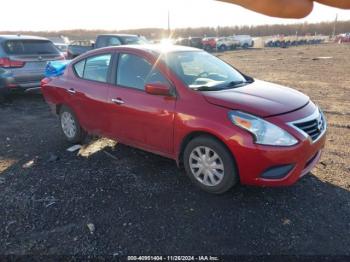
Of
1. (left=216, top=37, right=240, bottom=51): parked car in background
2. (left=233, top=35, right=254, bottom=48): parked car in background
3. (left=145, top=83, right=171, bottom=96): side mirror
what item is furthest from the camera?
Answer: (left=233, top=35, right=254, bottom=48): parked car in background

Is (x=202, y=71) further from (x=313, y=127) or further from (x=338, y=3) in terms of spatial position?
(x=338, y=3)

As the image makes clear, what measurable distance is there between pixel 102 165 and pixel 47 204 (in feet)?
3.65

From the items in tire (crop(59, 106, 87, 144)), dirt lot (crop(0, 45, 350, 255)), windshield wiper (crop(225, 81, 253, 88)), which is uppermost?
windshield wiper (crop(225, 81, 253, 88))

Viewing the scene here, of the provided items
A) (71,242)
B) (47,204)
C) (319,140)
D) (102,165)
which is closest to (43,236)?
(71,242)

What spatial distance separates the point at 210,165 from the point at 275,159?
730 mm

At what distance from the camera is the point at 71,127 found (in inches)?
226

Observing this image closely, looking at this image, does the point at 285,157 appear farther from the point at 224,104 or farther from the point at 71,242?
the point at 71,242

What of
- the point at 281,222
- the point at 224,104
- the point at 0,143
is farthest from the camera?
the point at 0,143

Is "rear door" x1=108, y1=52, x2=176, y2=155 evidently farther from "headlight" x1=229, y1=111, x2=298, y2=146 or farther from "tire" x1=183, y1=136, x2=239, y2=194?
"headlight" x1=229, y1=111, x2=298, y2=146

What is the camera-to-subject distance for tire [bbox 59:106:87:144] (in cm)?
560

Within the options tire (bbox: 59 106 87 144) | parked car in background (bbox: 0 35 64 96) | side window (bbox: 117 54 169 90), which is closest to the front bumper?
side window (bbox: 117 54 169 90)

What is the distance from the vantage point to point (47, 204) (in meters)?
3.86

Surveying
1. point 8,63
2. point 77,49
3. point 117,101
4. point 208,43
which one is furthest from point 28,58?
point 208,43

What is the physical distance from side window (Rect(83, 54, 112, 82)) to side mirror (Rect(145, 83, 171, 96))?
3.62ft
